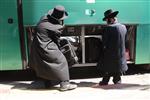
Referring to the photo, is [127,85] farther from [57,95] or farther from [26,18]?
[26,18]

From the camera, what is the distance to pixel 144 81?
8.29 m

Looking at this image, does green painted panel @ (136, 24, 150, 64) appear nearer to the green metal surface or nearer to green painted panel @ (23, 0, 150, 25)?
the green metal surface

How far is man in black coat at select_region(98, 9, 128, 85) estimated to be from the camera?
292 inches

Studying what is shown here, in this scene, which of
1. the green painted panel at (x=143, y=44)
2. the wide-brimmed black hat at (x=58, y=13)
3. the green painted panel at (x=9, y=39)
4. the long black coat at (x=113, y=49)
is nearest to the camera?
the wide-brimmed black hat at (x=58, y=13)

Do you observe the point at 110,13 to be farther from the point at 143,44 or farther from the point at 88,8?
the point at 143,44

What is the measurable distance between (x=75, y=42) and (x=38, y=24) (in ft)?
4.16

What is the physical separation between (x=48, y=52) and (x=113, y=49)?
4.12 feet

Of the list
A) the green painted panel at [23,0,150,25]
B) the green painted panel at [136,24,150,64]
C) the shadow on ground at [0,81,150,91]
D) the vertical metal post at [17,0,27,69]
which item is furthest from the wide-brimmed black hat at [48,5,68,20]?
the green painted panel at [136,24,150,64]

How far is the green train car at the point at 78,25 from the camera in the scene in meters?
7.75

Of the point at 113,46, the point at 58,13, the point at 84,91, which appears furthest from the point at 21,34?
the point at 113,46

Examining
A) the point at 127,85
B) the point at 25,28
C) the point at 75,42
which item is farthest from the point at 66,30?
the point at 127,85

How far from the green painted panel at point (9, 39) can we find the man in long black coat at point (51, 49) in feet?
2.17

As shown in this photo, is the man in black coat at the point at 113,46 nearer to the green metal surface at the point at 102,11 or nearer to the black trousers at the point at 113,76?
the black trousers at the point at 113,76

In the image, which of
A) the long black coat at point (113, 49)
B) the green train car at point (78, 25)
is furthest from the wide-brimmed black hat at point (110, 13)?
the green train car at point (78, 25)
